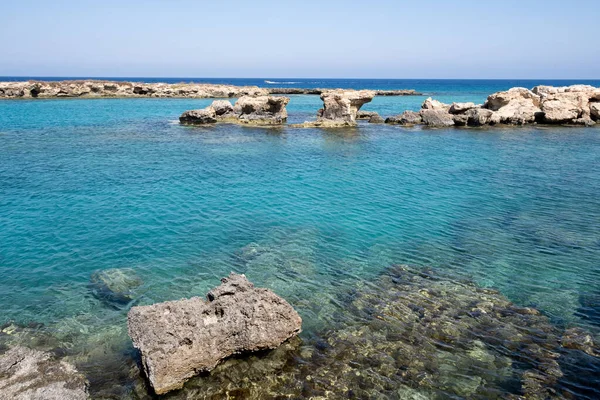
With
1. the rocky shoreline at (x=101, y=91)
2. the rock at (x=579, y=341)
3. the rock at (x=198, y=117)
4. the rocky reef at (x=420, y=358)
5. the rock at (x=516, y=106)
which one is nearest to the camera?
the rocky reef at (x=420, y=358)

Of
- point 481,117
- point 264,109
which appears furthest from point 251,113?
point 481,117

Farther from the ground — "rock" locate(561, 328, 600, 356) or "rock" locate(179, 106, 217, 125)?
"rock" locate(179, 106, 217, 125)

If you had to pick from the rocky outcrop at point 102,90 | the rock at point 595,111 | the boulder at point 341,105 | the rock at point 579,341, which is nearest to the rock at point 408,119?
the boulder at point 341,105

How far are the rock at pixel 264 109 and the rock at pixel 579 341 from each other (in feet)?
154

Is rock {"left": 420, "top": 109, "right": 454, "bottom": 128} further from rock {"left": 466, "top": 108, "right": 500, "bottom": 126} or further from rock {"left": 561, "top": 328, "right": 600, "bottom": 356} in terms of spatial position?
rock {"left": 561, "top": 328, "right": 600, "bottom": 356}

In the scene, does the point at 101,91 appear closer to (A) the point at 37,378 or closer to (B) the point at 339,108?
(B) the point at 339,108

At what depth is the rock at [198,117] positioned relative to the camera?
53.7 metres

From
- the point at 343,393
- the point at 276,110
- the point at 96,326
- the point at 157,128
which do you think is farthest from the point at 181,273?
the point at 276,110

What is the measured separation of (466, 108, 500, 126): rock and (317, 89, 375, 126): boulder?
13.6 metres

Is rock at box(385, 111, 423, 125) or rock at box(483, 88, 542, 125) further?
rock at box(385, 111, 423, 125)

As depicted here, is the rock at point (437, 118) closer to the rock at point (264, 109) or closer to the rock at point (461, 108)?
the rock at point (461, 108)

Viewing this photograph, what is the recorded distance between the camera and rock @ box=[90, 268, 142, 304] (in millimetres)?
12406

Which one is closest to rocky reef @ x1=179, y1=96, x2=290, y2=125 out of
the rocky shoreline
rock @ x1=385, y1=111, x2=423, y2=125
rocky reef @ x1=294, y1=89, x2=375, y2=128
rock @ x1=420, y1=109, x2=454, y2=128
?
rocky reef @ x1=294, y1=89, x2=375, y2=128

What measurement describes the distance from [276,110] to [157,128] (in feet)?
52.3
